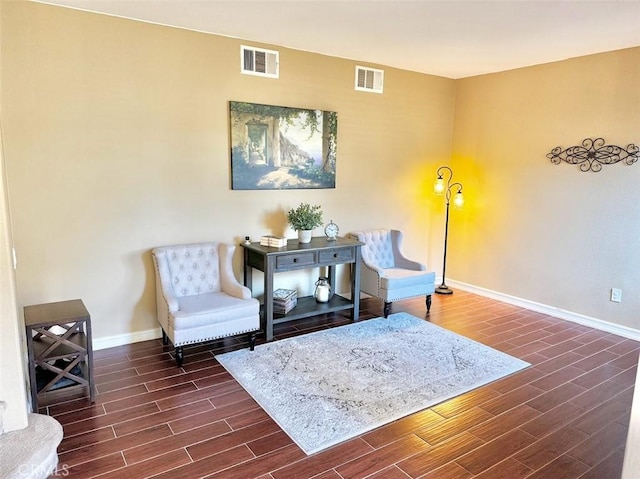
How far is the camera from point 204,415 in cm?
285

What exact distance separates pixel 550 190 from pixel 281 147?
2.98m

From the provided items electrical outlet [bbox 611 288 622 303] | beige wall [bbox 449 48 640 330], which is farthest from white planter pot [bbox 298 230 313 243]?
electrical outlet [bbox 611 288 622 303]

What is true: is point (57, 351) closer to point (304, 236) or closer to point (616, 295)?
point (304, 236)

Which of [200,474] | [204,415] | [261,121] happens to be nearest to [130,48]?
[261,121]

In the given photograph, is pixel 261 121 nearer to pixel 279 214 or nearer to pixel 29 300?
pixel 279 214

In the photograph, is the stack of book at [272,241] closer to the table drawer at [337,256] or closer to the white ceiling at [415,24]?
the table drawer at [337,256]

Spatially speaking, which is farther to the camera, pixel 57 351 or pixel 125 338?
pixel 125 338

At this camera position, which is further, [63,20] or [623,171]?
[623,171]

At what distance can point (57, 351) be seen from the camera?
115 inches

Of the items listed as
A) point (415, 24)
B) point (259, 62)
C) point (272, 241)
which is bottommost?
point (272, 241)

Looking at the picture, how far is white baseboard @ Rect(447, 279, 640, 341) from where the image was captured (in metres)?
4.33

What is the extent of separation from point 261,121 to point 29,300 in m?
2.51

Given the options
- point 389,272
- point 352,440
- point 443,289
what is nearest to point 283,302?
point 389,272

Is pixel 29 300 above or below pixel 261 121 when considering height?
below
